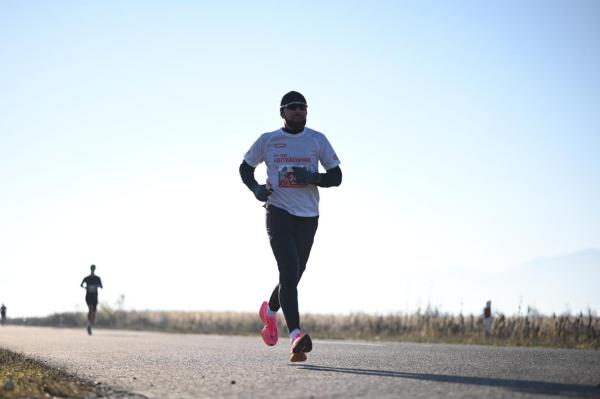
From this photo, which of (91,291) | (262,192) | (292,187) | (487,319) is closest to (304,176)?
(292,187)

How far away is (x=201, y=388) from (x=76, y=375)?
6.06 feet

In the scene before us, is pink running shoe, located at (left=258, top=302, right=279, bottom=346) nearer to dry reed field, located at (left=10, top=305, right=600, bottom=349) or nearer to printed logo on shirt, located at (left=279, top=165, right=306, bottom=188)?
printed logo on shirt, located at (left=279, top=165, right=306, bottom=188)

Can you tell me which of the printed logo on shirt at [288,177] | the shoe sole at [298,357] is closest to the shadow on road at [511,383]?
the shoe sole at [298,357]

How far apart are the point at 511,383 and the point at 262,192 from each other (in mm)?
3072

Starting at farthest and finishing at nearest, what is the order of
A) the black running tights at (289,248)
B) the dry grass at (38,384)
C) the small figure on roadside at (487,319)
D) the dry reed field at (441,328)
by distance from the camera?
the small figure on roadside at (487,319) < the dry reed field at (441,328) < the black running tights at (289,248) < the dry grass at (38,384)

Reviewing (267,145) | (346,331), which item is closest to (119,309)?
(346,331)

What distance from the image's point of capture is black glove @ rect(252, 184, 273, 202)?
7977 mm

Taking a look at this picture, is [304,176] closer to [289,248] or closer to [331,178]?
[331,178]

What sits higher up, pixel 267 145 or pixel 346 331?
pixel 267 145

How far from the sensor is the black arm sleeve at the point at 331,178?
800 centimetres

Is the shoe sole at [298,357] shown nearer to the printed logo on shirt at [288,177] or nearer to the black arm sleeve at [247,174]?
the printed logo on shirt at [288,177]

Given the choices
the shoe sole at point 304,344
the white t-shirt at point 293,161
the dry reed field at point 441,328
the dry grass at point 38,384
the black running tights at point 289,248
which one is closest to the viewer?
the dry grass at point 38,384

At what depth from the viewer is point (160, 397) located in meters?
5.45

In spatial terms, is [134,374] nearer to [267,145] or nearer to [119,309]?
[267,145]
